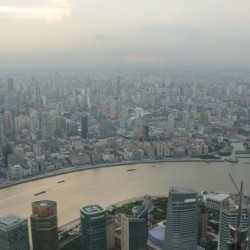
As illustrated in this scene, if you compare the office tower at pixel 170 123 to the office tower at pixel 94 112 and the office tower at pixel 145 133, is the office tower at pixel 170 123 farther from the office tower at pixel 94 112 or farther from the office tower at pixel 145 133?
the office tower at pixel 94 112

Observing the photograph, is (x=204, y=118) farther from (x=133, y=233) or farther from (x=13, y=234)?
(x=13, y=234)

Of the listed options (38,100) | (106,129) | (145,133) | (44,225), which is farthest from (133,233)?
(38,100)

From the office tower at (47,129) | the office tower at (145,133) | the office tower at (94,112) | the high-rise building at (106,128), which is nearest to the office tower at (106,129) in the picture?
the high-rise building at (106,128)

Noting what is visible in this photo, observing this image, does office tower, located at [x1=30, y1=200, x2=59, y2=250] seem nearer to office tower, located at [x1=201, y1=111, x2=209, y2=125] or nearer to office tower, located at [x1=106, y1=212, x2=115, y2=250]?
office tower, located at [x1=106, y1=212, x2=115, y2=250]

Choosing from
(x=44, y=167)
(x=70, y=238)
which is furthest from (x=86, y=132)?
(x=70, y=238)

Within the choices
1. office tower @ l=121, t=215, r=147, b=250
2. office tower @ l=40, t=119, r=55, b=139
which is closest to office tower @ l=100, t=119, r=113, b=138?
office tower @ l=40, t=119, r=55, b=139
